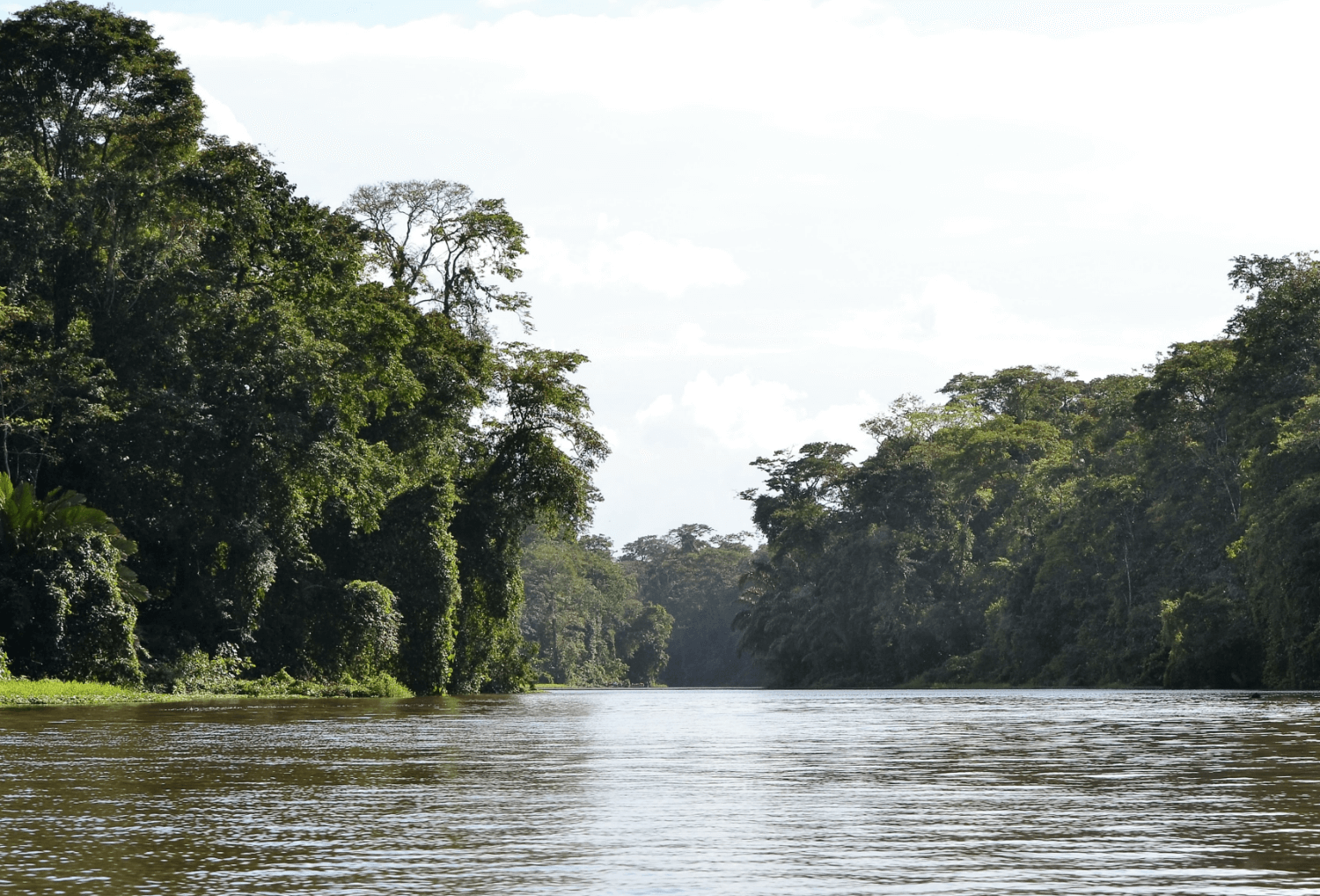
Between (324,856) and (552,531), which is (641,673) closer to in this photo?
(552,531)

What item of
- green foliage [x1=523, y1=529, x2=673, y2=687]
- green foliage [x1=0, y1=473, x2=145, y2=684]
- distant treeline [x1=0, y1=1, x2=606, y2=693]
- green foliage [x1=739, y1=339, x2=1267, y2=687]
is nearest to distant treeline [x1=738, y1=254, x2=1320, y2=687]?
green foliage [x1=739, y1=339, x2=1267, y2=687]

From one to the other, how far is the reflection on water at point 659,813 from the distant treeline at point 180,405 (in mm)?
17783

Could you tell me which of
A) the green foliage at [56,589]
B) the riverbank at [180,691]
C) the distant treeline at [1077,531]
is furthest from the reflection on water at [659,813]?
the distant treeline at [1077,531]

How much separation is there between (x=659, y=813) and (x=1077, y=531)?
62527 mm

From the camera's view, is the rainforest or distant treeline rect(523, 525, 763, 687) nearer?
the rainforest

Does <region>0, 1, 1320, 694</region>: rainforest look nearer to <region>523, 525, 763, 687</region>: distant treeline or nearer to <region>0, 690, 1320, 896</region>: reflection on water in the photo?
<region>0, 690, 1320, 896</region>: reflection on water

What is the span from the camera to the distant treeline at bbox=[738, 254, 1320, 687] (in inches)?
1841

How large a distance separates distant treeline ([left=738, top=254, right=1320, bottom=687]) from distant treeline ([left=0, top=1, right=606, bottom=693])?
25.2m

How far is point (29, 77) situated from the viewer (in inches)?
1374

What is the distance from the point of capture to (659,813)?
7.19 metres

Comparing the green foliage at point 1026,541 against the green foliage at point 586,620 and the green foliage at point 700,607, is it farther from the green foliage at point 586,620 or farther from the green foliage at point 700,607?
the green foliage at point 700,607

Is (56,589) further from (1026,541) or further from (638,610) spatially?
(638,610)

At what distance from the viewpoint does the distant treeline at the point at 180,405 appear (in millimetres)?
30438

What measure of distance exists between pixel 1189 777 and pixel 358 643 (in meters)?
31.0
